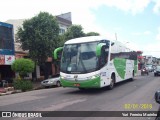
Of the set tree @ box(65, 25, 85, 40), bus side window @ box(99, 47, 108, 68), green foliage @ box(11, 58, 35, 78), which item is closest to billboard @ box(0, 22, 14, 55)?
green foliage @ box(11, 58, 35, 78)

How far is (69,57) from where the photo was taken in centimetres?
1403

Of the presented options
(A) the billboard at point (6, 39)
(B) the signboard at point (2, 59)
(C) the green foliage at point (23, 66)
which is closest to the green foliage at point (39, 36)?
(A) the billboard at point (6, 39)

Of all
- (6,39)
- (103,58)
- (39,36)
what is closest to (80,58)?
(103,58)

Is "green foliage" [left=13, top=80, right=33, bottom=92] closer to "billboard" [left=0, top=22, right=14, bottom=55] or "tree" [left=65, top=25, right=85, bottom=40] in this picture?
"billboard" [left=0, top=22, right=14, bottom=55]

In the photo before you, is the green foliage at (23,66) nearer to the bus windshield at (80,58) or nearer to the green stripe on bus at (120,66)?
the bus windshield at (80,58)

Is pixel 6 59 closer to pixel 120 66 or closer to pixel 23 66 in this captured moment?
pixel 23 66

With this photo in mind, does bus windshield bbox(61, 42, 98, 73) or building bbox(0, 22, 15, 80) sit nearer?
bus windshield bbox(61, 42, 98, 73)

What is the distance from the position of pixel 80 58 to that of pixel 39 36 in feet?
44.2

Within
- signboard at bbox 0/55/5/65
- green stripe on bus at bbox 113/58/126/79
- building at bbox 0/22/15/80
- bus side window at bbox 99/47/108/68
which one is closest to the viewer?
bus side window at bbox 99/47/108/68

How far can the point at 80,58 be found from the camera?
13.7m

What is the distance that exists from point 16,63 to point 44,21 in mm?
7087

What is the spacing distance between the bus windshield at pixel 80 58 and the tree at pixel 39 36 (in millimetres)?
12349

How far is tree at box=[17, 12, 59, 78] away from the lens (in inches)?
1035

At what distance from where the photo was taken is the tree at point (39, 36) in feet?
86.2
